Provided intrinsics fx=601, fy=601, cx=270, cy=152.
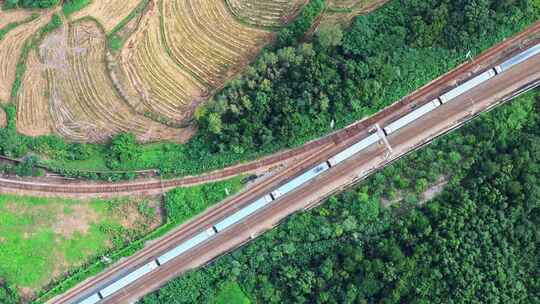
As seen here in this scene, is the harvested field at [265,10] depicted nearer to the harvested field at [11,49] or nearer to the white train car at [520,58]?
the harvested field at [11,49]

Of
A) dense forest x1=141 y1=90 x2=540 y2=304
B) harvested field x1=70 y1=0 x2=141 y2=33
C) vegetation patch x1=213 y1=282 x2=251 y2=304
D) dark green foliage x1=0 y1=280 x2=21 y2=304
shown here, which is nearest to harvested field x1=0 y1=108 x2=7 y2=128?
harvested field x1=70 y1=0 x2=141 y2=33

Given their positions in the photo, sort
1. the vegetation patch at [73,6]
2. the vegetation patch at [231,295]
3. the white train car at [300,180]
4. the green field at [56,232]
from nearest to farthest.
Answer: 1. the vegetation patch at [231,295]
2. the white train car at [300,180]
3. the green field at [56,232]
4. the vegetation patch at [73,6]

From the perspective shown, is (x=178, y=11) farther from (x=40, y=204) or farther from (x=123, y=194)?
(x=40, y=204)

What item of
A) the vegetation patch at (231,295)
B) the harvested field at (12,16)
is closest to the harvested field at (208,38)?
the harvested field at (12,16)

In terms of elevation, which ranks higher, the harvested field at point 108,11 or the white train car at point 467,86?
the harvested field at point 108,11

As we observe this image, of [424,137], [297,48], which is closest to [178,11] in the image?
[297,48]

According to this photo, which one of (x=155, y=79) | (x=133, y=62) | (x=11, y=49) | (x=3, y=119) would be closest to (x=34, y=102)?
(x=3, y=119)

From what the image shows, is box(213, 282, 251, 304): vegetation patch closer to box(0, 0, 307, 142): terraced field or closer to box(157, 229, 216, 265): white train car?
box(157, 229, 216, 265): white train car
